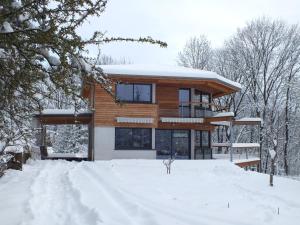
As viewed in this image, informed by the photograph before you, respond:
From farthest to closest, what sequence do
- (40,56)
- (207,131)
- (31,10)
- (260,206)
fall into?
(207,131)
(260,206)
(40,56)
(31,10)

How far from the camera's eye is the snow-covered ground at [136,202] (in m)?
8.70

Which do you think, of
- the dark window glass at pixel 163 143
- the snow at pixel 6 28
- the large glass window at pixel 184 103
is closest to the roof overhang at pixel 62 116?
the dark window glass at pixel 163 143

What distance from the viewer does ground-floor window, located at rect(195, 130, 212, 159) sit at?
30.9 m

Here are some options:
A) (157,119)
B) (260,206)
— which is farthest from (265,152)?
(260,206)

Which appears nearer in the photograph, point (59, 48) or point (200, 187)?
point (59, 48)

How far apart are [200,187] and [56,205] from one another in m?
6.10

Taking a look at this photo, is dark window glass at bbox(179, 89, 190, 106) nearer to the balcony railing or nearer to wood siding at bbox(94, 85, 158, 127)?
the balcony railing

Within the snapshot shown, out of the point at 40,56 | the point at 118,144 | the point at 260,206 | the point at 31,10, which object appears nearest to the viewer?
the point at 31,10

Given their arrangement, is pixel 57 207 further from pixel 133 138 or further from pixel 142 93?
pixel 142 93

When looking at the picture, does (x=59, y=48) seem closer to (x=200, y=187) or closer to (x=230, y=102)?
(x=200, y=187)

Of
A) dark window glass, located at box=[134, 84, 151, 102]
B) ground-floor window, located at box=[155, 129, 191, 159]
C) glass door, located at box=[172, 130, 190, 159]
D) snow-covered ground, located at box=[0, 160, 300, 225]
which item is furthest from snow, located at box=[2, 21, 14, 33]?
glass door, located at box=[172, 130, 190, 159]

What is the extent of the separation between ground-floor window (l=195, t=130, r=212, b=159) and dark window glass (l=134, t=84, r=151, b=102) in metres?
4.84

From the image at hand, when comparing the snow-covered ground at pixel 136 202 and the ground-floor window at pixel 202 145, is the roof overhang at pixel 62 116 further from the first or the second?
the snow-covered ground at pixel 136 202

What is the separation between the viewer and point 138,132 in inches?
1110
